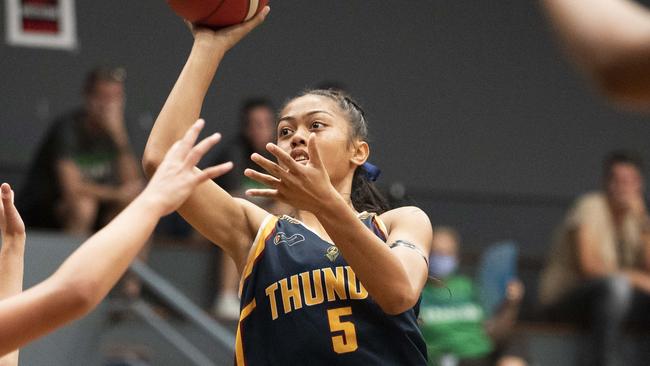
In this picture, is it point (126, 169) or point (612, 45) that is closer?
point (612, 45)

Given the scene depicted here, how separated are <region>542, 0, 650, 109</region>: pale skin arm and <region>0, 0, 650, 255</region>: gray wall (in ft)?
21.2

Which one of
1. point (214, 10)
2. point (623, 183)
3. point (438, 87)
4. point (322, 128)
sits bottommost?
point (322, 128)

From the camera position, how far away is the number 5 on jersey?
270 centimetres

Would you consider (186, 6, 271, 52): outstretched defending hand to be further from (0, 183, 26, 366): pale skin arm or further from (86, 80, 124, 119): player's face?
(86, 80, 124, 119): player's face

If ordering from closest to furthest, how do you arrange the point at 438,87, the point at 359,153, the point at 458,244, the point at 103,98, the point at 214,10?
1. the point at 214,10
2. the point at 359,153
3. the point at 103,98
4. the point at 458,244
5. the point at 438,87

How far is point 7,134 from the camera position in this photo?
7246 millimetres

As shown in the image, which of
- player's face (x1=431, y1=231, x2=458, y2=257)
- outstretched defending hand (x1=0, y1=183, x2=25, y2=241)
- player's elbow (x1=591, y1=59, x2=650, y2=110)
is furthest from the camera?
player's face (x1=431, y1=231, x2=458, y2=257)

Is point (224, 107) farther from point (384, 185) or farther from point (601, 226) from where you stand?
point (601, 226)

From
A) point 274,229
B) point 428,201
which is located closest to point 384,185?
point 428,201

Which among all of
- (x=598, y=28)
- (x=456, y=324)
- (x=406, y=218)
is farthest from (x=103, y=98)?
(x=598, y=28)

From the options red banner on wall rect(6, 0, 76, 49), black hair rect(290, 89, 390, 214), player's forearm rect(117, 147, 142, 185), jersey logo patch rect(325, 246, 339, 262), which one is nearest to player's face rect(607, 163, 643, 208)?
player's forearm rect(117, 147, 142, 185)

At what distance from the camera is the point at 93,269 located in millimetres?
1878

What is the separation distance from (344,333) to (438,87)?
6.10 metres

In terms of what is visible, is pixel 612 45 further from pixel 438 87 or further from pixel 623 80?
pixel 438 87
